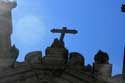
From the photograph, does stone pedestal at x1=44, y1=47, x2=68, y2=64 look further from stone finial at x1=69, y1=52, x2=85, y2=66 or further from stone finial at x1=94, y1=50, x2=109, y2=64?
stone finial at x1=94, y1=50, x2=109, y2=64

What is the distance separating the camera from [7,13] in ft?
140

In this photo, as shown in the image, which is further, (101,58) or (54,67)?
(101,58)

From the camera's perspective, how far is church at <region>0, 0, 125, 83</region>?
39000 mm

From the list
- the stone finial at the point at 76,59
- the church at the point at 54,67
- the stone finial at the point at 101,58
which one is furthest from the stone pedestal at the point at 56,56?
the stone finial at the point at 101,58

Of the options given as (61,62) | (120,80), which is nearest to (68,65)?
(61,62)

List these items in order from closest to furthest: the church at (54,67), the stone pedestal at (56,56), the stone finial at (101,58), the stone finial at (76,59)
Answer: the church at (54,67)
the stone pedestal at (56,56)
the stone finial at (101,58)
the stone finial at (76,59)

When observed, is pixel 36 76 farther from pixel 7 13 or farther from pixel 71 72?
pixel 7 13

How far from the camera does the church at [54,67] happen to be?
39000mm

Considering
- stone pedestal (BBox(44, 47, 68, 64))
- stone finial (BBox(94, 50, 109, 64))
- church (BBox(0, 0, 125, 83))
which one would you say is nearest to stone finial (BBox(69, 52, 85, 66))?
church (BBox(0, 0, 125, 83))

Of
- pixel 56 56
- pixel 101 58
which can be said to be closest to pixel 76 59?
pixel 56 56

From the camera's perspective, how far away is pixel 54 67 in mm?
39406

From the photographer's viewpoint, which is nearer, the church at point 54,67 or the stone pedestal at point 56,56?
the church at point 54,67

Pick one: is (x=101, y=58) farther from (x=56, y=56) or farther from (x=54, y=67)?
(x=54, y=67)

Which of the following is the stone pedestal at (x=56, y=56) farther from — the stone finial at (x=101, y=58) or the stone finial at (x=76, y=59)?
the stone finial at (x=101, y=58)
